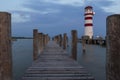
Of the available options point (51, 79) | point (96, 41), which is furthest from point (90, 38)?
point (51, 79)

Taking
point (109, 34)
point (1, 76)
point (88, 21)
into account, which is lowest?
point (1, 76)

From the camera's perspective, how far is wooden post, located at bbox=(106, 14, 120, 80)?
3.49 metres

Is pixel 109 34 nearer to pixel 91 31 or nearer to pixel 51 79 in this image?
pixel 51 79

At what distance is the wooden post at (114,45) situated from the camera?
349 centimetres

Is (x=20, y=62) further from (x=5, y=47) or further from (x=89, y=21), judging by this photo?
(x=89, y=21)

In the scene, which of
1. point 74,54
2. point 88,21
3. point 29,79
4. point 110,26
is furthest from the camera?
point 88,21

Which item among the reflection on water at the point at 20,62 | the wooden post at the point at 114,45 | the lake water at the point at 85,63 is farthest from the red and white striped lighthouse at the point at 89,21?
the wooden post at the point at 114,45

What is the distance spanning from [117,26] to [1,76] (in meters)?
1.75

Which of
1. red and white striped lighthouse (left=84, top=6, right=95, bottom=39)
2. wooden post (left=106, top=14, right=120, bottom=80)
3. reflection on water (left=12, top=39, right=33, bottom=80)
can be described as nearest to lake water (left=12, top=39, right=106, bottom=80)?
reflection on water (left=12, top=39, right=33, bottom=80)

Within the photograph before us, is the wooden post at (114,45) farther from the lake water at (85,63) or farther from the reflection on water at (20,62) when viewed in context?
the reflection on water at (20,62)

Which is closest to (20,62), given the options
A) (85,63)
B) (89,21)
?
(85,63)

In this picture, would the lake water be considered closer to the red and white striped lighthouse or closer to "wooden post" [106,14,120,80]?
"wooden post" [106,14,120,80]

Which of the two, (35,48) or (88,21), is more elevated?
(88,21)

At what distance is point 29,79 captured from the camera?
6156 mm
